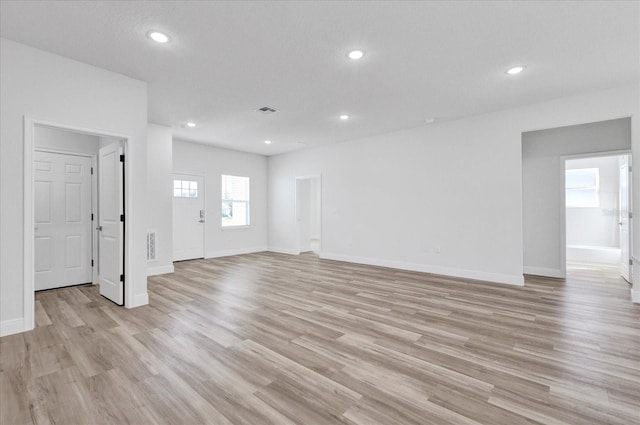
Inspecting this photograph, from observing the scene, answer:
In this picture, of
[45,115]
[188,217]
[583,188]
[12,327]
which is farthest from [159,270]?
[583,188]

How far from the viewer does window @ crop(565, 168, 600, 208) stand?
7.22 metres

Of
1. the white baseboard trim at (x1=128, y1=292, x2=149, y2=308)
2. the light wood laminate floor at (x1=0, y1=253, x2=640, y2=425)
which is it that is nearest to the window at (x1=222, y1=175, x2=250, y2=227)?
the light wood laminate floor at (x1=0, y1=253, x2=640, y2=425)

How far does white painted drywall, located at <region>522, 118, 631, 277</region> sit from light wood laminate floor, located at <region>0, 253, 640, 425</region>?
1241 mm

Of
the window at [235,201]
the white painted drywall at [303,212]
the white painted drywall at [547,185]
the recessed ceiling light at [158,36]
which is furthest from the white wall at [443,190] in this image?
the recessed ceiling light at [158,36]

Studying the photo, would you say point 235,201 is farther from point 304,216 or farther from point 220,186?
point 304,216

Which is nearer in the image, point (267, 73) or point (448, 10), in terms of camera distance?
point (448, 10)

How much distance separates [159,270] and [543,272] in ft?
23.5

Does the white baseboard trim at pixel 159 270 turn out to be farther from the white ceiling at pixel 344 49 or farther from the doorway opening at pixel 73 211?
the white ceiling at pixel 344 49

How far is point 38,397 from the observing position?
1854 millimetres

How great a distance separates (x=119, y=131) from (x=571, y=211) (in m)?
9.85

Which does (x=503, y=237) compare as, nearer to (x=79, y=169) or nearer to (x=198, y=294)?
(x=198, y=294)

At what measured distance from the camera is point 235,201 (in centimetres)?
808

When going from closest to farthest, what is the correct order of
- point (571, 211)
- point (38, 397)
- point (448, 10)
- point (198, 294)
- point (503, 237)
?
1. point (38, 397)
2. point (448, 10)
3. point (198, 294)
4. point (503, 237)
5. point (571, 211)

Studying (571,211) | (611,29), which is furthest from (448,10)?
(571,211)
